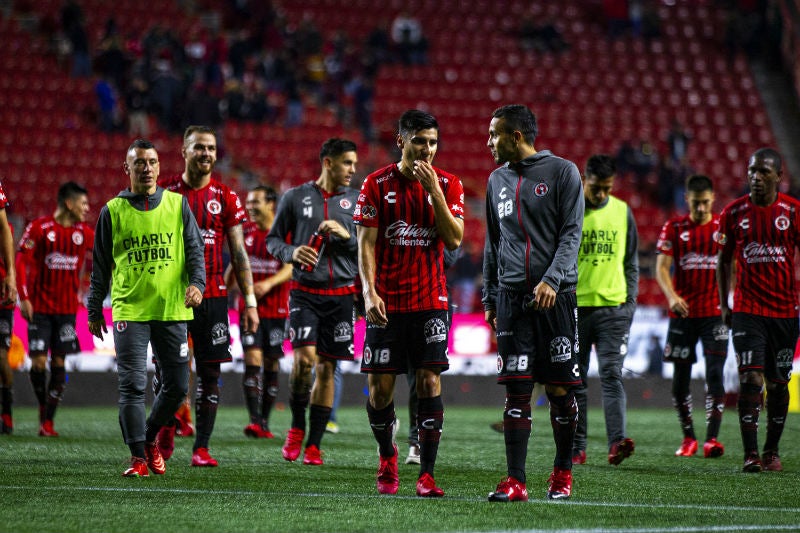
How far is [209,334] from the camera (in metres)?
7.52

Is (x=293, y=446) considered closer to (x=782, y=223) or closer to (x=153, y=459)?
(x=153, y=459)

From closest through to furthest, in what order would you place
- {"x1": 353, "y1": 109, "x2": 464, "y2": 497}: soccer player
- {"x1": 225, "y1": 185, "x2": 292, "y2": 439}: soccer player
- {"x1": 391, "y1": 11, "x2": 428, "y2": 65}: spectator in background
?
{"x1": 353, "y1": 109, "x2": 464, "y2": 497}: soccer player, {"x1": 225, "y1": 185, "x2": 292, "y2": 439}: soccer player, {"x1": 391, "y1": 11, "x2": 428, "y2": 65}: spectator in background

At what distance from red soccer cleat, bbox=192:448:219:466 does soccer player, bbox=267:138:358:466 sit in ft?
2.04

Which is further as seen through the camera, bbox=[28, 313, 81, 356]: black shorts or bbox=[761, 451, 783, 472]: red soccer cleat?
bbox=[28, 313, 81, 356]: black shorts

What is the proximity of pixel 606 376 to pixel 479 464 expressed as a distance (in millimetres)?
1164

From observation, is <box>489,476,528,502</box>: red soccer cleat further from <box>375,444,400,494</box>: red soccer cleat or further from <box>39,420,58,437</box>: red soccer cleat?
<box>39,420,58,437</box>: red soccer cleat

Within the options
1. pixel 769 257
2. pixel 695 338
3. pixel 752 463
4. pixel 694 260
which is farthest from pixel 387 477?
pixel 694 260

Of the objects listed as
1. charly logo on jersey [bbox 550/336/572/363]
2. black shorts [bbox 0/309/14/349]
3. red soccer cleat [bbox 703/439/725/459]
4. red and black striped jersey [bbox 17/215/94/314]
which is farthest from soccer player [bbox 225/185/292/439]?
charly logo on jersey [bbox 550/336/572/363]

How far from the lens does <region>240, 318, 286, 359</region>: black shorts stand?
10617 mm

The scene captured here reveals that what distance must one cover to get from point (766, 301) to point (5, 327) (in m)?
6.72

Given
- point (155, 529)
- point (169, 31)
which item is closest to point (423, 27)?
point (169, 31)

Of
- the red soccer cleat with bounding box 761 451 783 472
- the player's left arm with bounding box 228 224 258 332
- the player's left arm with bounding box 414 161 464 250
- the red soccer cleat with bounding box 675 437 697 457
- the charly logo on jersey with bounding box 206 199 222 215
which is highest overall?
the charly logo on jersey with bounding box 206 199 222 215

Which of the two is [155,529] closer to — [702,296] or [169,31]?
[702,296]

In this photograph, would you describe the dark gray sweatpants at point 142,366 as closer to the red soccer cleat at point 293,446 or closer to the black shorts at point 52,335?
the red soccer cleat at point 293,446
